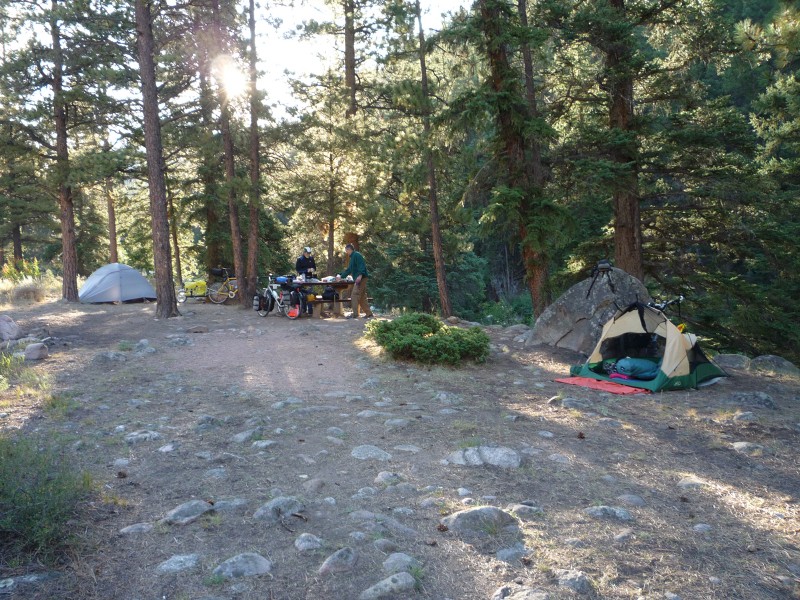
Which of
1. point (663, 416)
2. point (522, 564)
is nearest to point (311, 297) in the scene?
point (663, 416)

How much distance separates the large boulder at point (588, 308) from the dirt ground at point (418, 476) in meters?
1.67

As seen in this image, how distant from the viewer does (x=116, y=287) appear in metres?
21.7

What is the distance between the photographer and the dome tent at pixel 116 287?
21.4 meters

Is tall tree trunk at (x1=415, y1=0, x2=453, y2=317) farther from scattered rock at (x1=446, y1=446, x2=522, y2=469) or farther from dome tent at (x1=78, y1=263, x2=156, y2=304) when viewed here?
dome tent at (x1=78, y1=263, x2=156, y2=304)

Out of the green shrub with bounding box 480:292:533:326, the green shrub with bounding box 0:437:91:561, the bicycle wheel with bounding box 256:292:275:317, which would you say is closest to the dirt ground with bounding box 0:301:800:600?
the green shrub with bounding box 0:437:91:561

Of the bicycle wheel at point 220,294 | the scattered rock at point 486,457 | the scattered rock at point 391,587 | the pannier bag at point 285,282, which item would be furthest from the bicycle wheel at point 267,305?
the scattered rock at point 391,587

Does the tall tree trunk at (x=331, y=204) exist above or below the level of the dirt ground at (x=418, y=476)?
above

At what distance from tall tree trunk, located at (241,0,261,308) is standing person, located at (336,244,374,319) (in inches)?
166

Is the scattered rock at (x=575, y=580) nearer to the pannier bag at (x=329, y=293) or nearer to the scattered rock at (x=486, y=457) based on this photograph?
the scattered rock at (x=486, y=457)

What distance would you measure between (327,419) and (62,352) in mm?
6192

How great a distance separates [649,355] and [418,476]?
6.10m

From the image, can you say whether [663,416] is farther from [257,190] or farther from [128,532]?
[257,190]

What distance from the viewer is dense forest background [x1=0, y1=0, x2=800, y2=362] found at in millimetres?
13148

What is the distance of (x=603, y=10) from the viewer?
1248cm
